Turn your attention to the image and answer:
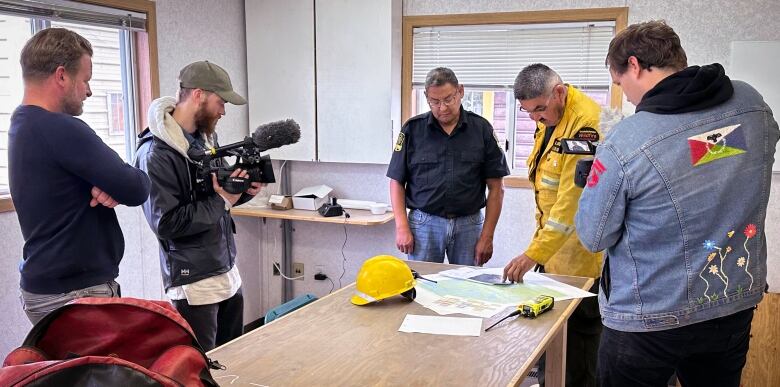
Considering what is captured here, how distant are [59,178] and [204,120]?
65cm

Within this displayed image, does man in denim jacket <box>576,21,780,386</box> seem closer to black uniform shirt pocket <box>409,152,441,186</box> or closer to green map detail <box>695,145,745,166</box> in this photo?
green map detail <box>695,145,745,166</box>

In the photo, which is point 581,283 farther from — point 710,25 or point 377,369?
point 710,25

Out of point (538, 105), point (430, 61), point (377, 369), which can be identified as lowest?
point (377, 369)

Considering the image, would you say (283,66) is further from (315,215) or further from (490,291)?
(490,291)

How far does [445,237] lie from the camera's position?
314cm

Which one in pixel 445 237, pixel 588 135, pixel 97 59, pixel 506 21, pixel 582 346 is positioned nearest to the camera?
pixel 588 135

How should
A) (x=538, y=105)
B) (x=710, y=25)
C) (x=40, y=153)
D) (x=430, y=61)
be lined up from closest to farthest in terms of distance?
(x=40, y=153), (x=538, y=105), (x=710, y=25), (x=430, y=61)

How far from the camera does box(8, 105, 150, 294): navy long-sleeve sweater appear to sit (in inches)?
72.5

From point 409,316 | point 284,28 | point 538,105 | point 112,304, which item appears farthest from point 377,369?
point 284,28

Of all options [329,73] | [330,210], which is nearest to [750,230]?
[330,210]

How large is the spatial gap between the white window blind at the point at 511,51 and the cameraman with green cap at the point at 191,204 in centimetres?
193

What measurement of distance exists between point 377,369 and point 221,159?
44.7 inches

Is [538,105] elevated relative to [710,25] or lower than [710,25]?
lower

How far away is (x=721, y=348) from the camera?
165 centimetres
